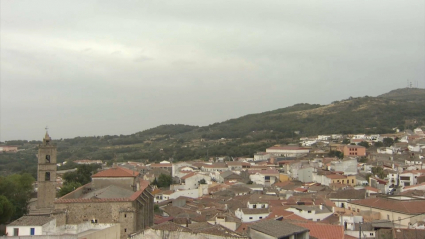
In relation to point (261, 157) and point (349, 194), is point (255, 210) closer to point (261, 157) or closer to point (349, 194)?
point (349, 194)

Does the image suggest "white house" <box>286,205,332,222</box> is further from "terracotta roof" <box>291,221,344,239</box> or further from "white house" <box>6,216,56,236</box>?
"white house" <box>6,216,56,236</box>

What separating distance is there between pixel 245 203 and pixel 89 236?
18.9m

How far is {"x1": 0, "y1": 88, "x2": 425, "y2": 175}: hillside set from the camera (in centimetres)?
9625

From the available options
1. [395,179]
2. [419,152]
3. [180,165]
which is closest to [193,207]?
[395,179]

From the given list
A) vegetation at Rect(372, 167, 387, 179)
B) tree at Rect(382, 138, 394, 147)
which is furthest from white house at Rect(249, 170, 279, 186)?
tree at Rect(382, 138, 394, 147)

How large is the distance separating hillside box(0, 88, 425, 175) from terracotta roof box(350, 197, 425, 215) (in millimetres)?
56207

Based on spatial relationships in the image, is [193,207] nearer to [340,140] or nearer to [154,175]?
[154,175]

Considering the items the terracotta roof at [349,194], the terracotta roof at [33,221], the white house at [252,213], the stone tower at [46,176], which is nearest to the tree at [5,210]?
the stone tower at [46,176]

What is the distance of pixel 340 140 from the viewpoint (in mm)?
89375

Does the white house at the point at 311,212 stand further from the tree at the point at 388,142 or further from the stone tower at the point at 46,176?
the tree at the point at 388,142

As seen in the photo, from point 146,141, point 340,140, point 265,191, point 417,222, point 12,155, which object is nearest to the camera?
point 417,222

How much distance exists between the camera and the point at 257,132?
395 ft

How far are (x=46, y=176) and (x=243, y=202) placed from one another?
1529cm

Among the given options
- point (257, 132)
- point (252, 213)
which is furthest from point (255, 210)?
point (257, 132)
